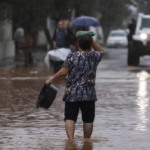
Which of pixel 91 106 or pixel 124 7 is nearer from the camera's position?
pixel 91 106

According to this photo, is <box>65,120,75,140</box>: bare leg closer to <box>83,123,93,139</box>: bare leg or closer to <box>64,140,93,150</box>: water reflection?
<box>64,140,93,150</box>: water reflection

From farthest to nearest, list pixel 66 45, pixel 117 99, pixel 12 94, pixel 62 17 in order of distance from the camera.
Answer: pixel 62 17
pixel 66 45
pixel 12 94
pixel 117 99

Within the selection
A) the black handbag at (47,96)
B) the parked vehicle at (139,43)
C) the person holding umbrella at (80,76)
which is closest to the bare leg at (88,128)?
the person holding umbrella at (80,76)

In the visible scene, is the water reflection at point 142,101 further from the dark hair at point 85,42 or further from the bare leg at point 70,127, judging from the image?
the dark hair at point 85,42

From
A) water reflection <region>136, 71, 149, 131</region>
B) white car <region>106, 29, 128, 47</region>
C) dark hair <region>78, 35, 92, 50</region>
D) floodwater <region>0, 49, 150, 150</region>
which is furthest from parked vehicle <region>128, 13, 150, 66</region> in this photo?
white car <region>106, 29, 128, 47</region>

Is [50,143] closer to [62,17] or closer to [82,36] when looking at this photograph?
[82,36]

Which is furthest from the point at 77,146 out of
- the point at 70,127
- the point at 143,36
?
the point at 143,36

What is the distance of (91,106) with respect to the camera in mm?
10633

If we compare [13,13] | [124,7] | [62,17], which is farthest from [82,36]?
[124,7]

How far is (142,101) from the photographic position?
16.2m

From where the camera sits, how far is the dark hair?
1046 centimetres

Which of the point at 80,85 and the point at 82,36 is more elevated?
the point at 82,36

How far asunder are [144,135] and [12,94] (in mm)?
7125

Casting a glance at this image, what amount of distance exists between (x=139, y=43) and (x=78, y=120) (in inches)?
641
